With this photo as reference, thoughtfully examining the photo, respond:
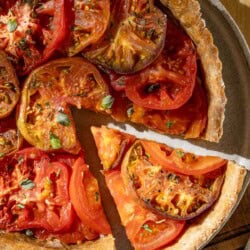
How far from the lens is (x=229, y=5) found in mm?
7090

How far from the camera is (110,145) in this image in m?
6.72

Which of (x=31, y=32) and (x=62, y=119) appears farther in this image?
(x=62, y=119)

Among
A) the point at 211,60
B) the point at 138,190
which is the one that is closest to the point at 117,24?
the point at 211,60

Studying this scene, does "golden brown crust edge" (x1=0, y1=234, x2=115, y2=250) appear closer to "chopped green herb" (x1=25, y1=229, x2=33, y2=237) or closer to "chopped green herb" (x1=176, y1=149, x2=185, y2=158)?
"chopped green herb" (x1=25, y1=229, x2=33, y2=237)

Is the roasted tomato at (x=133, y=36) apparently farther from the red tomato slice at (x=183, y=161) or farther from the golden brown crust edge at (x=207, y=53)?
the red tomato slice at (x=183, y=161)

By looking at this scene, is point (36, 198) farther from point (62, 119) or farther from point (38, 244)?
point (62, 119)

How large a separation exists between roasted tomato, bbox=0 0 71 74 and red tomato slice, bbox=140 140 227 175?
94cm

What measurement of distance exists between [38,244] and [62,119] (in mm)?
854

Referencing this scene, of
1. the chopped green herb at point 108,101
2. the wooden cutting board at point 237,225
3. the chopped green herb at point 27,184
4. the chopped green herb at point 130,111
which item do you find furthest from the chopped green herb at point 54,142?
Answer: the wooden cutting board at point 237,225

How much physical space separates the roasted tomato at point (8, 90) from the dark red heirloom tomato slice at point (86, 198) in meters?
0.59

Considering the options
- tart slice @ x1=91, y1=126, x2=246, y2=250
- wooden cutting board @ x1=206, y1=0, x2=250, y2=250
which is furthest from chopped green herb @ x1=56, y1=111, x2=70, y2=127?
wooden cutting board @ x1=206, y1=0, x2=250, y2=250

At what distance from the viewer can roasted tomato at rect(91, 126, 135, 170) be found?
6672 mm

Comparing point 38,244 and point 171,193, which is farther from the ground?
point 171,193

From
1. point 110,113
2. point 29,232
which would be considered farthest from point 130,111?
point 29,232
